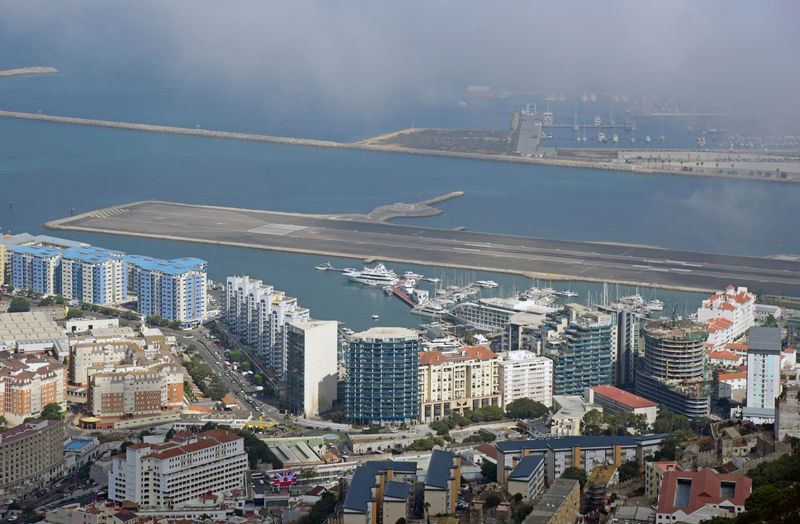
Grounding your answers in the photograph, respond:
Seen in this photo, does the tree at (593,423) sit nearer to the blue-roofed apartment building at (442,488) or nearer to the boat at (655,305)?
the blue-roofed apartment building at (442,488)

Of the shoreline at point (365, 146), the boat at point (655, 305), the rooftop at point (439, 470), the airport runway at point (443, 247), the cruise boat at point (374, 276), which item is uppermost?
the shoreline at point (365, 146)

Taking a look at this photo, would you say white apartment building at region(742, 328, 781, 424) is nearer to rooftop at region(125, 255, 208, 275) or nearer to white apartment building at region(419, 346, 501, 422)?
white apartment building at region(419, 346, 501, 422)

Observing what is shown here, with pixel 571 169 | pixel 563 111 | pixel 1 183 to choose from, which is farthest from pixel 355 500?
pixel 563 111

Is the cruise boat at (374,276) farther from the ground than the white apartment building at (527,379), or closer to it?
farther from the ground

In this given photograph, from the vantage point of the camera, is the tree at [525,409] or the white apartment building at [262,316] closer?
the tree at [525,409]

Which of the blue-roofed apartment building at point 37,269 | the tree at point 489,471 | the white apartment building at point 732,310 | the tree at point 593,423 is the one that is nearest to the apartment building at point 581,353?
the tree at point 593,423

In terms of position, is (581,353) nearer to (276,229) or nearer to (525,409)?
(525,409)
